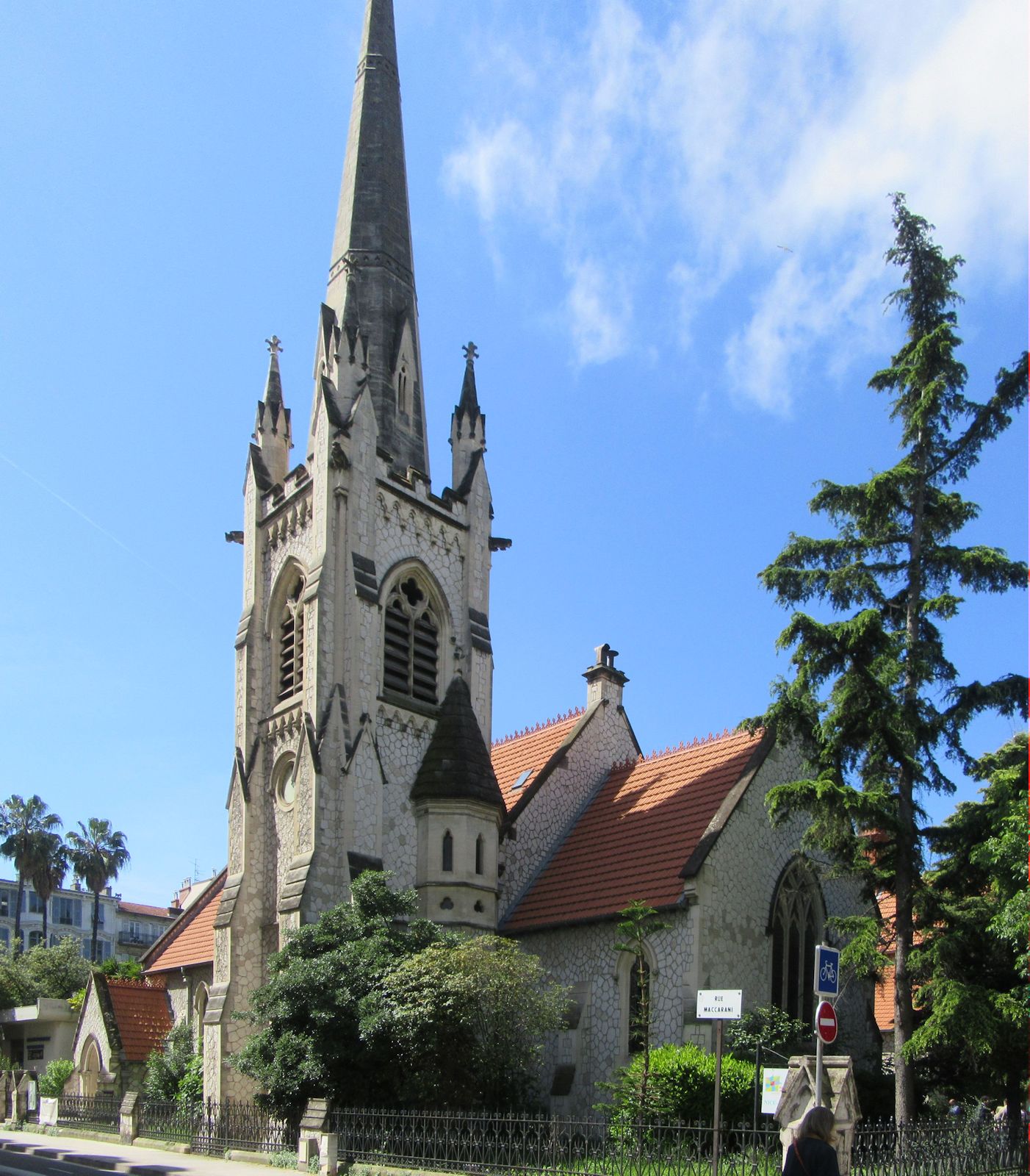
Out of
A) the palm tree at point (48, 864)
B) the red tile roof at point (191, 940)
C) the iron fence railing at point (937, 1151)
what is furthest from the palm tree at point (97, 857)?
the iron fence railing at point (937, 1151)

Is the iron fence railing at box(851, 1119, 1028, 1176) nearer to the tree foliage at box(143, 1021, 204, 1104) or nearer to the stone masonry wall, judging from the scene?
the stone masonry wall

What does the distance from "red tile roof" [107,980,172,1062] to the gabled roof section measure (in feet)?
34.4

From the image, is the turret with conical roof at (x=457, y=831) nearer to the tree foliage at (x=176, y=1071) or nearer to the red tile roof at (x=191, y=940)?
the tree foliage at (x=176, y=1071)

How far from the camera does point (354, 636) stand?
85.0ft

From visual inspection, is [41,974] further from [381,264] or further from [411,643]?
[381,264]

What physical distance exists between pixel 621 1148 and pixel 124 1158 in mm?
10544

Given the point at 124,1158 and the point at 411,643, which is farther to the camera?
the point at 411,643

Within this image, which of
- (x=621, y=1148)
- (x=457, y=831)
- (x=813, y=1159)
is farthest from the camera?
(x=457, y=831)

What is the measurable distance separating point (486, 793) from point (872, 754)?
374 inches

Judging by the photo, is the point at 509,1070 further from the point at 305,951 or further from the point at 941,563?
the point at 941,563

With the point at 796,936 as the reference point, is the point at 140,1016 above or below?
below

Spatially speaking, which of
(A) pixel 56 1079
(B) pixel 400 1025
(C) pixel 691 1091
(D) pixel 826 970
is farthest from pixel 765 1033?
(A) pixel 56 1079

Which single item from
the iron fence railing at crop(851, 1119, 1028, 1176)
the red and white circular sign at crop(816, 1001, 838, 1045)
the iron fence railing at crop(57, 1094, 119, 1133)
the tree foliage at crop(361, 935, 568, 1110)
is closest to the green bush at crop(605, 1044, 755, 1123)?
the tree foliage at crop(361, 935, 568, 1110)

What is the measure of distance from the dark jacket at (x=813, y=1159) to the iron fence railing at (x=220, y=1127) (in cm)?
1444
